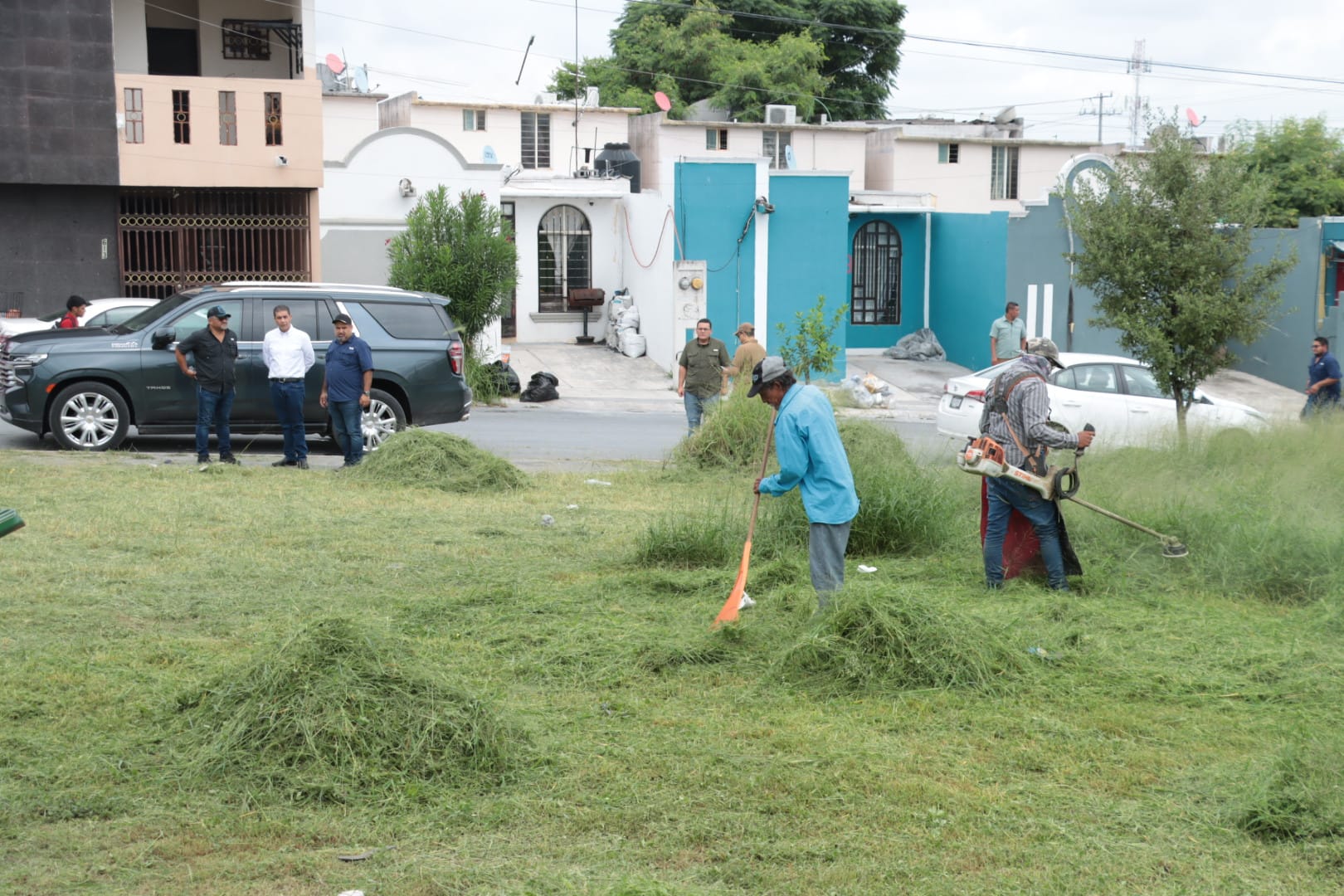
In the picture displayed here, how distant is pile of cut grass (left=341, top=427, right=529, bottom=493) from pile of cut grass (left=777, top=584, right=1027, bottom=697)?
6197 mm

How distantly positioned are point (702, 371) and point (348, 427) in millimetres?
3965


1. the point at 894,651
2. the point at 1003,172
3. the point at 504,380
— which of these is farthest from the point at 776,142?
the point at 894,651

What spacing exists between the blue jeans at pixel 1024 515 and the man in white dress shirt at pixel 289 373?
24.7 feet

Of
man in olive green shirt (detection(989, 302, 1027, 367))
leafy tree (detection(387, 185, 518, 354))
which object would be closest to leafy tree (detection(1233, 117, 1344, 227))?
man in olive green shirt (detection(989, 302, 1027, 367))

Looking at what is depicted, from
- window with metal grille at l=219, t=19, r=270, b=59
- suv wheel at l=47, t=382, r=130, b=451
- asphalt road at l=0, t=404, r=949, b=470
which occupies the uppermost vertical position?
window with metal grille at l=219, t=19, r=270, b=59

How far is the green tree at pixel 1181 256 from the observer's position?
13.0 metres

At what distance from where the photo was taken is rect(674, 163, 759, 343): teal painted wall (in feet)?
86.0

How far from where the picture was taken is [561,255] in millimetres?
30266

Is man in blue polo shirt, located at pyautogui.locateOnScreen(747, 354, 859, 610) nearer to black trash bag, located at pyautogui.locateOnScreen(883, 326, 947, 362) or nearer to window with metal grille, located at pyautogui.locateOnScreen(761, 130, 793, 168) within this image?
black trash bag, located at pyautogui.locateOnScreen(883, 326, 947, 362)

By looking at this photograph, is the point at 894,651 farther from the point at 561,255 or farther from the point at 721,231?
the point at 561,255

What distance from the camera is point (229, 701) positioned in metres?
5.57

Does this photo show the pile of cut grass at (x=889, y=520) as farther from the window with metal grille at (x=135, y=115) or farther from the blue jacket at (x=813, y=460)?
the window with metal grille at (x=135, y=115)

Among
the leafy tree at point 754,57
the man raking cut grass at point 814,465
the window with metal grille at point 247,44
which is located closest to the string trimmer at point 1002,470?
the man raking cut grass at point 814,465

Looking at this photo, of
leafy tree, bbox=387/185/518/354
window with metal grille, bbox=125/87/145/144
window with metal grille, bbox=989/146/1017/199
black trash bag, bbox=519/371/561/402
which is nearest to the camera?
leafy tree, bbox=387/185/518/354
